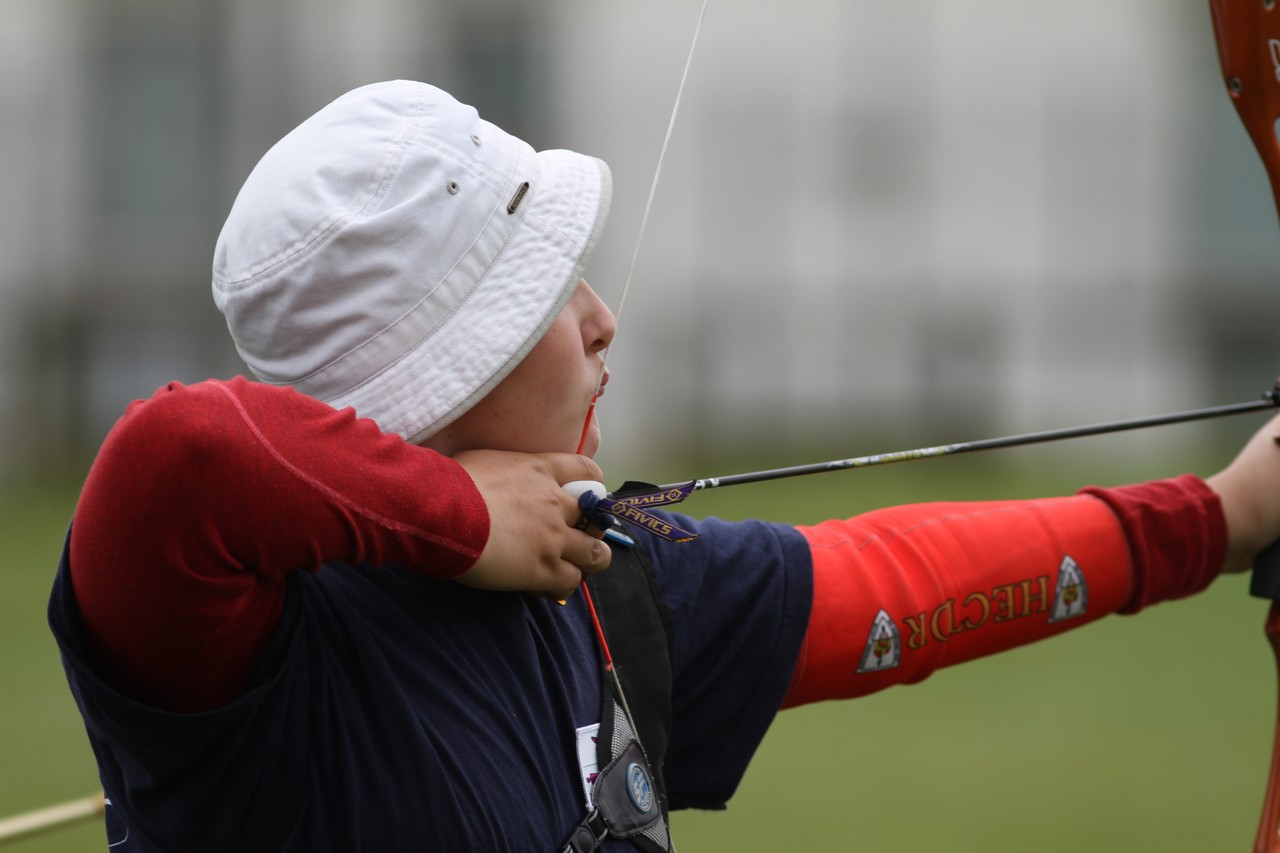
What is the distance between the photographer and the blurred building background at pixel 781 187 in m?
9.19

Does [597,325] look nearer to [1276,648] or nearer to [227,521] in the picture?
[227,521]

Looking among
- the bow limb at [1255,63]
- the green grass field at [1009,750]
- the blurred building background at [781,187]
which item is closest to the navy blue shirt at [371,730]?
the bow limb at [1255,63]

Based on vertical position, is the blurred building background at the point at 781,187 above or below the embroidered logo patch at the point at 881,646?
below

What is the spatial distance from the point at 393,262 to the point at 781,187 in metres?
8.51

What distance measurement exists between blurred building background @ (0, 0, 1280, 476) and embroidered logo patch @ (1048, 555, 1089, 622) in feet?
24.1

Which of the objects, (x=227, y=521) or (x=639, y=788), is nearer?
(x=227, y=521)

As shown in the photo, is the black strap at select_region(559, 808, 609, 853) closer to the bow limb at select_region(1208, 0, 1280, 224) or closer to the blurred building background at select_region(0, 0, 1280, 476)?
the bow limb at select_region(1208, 0, 1280, 224)

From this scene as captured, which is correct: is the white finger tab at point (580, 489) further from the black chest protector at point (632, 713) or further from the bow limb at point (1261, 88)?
the bow limb at point (1261, 88)

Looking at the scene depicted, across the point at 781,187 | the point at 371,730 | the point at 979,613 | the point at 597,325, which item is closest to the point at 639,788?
the point at 371,730

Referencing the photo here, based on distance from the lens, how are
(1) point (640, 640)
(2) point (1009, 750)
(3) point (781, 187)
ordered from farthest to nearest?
(3) point (781, 187) < (2) point (1009, 750) < (1) point (640, 640)

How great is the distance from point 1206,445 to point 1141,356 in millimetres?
1143

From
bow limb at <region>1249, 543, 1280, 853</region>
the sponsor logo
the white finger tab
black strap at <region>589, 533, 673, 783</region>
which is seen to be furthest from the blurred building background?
the white finger tab

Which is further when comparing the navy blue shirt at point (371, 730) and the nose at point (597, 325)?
the nose at point (597, 325)

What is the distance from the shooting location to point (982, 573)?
5.16ft
